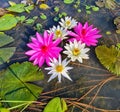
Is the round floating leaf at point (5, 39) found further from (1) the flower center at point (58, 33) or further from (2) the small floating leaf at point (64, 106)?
(2) the small floating leaf at point (64, 106)

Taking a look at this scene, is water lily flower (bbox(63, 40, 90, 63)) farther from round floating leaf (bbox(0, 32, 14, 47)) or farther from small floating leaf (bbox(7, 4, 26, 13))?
small floating leaf (bbox(7, 4, 26, 13))

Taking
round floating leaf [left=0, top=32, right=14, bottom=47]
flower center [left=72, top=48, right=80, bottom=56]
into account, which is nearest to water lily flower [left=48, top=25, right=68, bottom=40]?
flower center [left=72, top=48, right=80, bottom=56]

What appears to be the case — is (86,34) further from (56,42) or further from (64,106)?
(64,106)

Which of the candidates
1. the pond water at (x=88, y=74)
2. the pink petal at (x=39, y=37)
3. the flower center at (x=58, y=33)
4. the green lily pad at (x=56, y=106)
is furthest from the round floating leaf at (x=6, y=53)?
the green lily pad at (x=56, y=106)

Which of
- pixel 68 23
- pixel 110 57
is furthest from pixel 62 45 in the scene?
pixel 110 57

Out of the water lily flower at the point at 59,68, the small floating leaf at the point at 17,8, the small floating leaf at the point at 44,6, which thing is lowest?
the water lily flower at the point at 59,68

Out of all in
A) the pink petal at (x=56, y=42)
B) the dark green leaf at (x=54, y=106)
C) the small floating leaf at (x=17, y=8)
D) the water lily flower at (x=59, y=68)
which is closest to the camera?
the dark green leaf at (x=54, y=106)
